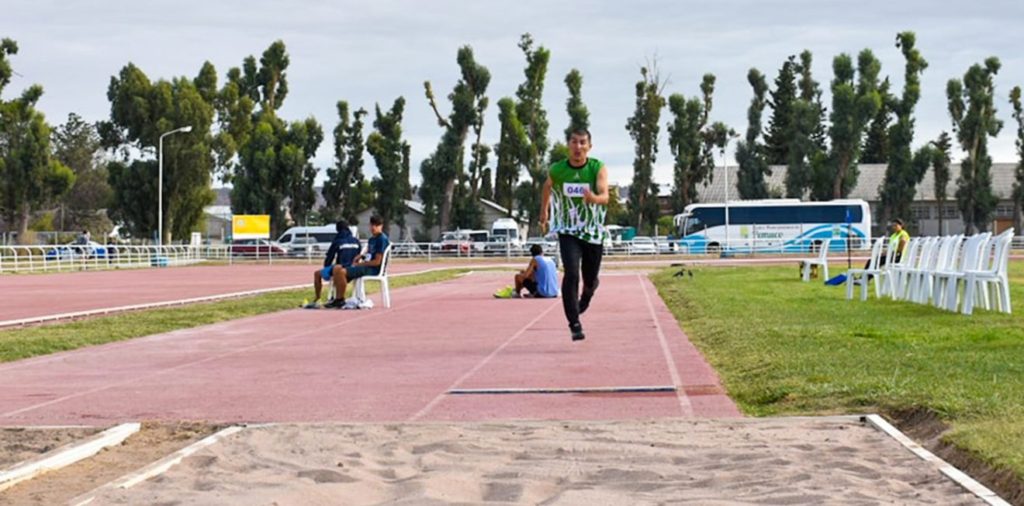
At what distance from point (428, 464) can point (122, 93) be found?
79271 millimetres

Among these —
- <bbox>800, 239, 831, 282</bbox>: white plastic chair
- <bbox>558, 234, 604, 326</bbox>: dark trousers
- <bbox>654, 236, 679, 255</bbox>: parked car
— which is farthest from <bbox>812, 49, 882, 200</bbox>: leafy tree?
<bbox>558, 234, 604, 326</bbox>: dark trousers

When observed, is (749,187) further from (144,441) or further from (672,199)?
(144,441)

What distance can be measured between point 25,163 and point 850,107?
4957 cm

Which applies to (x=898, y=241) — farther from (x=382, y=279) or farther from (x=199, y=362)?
(x=199, y=362)

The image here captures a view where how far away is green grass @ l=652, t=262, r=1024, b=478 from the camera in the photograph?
7305 mm

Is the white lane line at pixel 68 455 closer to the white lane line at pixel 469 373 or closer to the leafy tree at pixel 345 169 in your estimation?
the white lane line at pixel 469 373

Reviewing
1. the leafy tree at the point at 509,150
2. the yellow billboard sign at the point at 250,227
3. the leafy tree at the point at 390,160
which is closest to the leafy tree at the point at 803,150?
the leafy tree at the point at 509,150

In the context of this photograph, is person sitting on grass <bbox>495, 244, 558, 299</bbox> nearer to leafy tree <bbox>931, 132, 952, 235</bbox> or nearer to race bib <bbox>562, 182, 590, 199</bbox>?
race bib <bbox>562, 182, 590, 199</bbox>

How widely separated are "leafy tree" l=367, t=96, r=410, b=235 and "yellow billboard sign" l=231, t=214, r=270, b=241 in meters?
9.08

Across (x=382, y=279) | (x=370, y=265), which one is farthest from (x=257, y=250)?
(x=370, y=265)

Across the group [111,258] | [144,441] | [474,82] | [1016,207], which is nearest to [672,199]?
[474,82]

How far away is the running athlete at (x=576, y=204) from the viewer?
1217 cm

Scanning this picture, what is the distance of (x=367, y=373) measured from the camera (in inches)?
440

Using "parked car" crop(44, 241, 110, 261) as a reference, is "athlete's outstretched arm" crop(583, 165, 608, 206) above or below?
above
